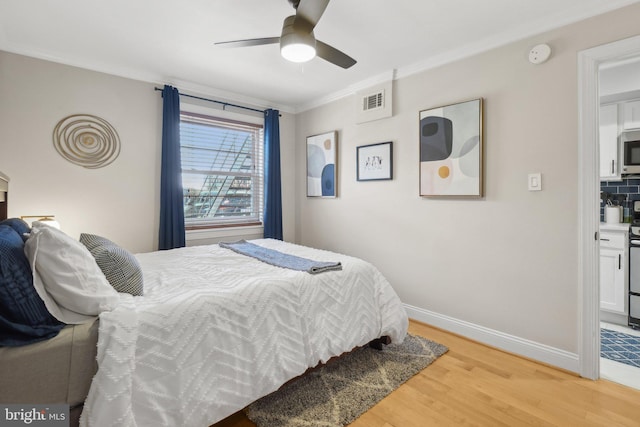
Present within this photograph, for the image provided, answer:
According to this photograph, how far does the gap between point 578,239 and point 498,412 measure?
1.26 m

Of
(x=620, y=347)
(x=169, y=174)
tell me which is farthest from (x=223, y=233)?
(x=620, y=347)

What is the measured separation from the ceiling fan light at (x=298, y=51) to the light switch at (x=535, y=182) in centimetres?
181

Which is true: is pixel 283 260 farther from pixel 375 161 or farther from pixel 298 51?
pixel 375 161

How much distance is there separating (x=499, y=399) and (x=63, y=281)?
2350 millimetres

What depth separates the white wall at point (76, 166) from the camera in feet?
8.67

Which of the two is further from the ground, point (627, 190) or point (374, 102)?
point (374, 102)

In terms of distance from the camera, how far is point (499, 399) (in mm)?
1886

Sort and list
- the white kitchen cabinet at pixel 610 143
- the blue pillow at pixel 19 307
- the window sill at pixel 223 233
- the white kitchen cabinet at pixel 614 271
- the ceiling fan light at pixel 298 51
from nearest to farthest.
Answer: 1. the blue pillow at pixel 19 307
2. the ceiling fan light at pixel 298 51
3. the white kitchen cabinet at pixel 614 271
4. the white kitchen cabinet at pixel 610 143
5. the window sill at pixel 223 233

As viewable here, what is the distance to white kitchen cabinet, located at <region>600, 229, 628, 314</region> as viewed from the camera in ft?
9.87

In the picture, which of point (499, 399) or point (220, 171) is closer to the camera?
point (499, 399)

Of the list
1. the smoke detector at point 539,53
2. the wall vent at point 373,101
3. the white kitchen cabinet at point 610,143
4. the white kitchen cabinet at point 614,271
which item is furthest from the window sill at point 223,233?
the white kitchen cabinet at point 610,143

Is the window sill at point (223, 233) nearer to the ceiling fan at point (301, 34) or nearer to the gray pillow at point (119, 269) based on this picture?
the gray pillow at point (119, 269)

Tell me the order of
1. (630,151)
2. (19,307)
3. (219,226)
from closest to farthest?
1. (19,307)
2. (630,151)
3. (219,226)

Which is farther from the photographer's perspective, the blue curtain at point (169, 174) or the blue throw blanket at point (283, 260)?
the blue curtain at point (169, 174)
